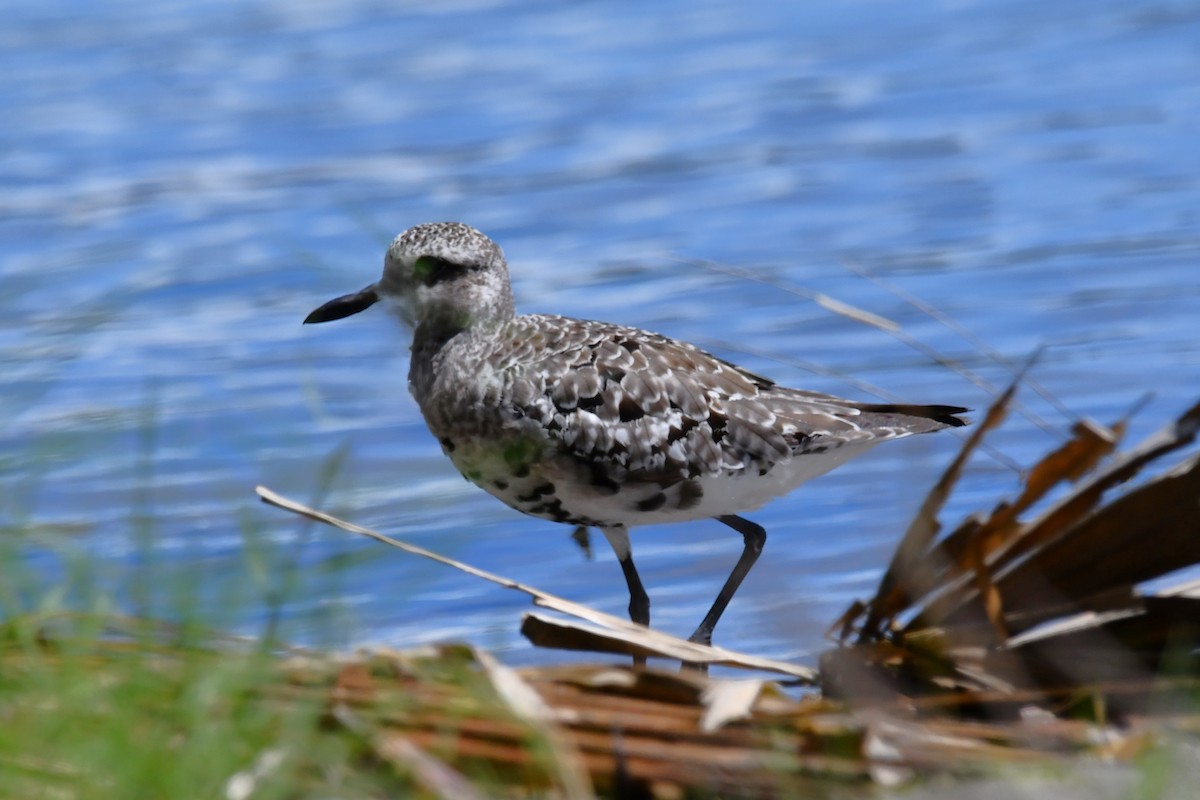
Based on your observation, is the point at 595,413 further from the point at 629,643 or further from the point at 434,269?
the point at 629,643

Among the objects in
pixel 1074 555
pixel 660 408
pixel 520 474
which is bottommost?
pixel 520 474

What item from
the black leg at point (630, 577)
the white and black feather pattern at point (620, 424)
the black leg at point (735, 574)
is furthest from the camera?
the black leg at point (630, 577)

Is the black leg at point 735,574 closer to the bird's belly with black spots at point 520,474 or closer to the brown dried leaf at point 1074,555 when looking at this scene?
the bird's belly with black spots at point 520,474

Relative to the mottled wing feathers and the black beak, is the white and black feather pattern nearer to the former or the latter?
the mottled wing feathers

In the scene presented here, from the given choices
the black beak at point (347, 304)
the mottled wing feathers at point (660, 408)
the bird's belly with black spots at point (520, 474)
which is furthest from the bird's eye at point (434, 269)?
the bird's belly with black spots at point (520, 474)

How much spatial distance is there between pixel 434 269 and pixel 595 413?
88 centimetres

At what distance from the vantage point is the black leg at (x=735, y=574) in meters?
7.31

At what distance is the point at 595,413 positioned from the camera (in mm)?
7094

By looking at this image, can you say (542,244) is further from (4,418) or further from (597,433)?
(4,418)

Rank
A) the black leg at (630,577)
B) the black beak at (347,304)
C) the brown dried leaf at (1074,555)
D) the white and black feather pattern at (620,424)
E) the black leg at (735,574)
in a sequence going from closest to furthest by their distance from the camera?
1. the brown dried leaf at (1074,555)
2. the white and black feather pattern at (620,424)
3. the black leg at (735,574)
4. the black beak at (347,304)
5. the black leg at (630,577)

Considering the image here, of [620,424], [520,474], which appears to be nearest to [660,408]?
[620,424]

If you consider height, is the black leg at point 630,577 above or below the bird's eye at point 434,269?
below

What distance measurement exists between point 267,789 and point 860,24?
16.9 m

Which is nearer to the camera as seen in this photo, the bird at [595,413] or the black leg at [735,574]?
the bird at [595,413]
